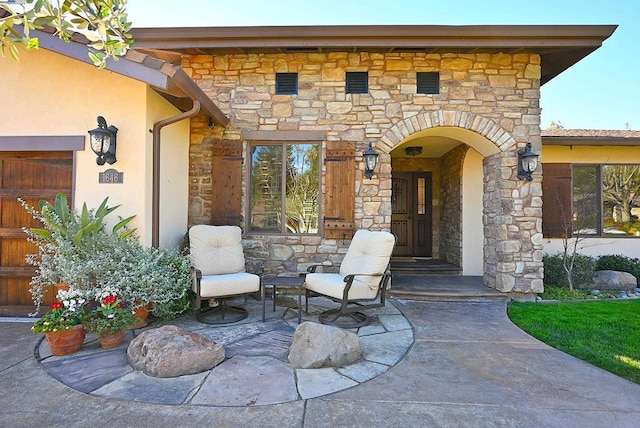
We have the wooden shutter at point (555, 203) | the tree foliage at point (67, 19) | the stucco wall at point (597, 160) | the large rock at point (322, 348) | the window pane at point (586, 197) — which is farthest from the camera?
the window pane at point (586, 197)

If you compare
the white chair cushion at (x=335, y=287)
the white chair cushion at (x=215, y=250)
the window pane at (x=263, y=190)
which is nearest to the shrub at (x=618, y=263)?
the white chair cushion at (x=335, y=287)

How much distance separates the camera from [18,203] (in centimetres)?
398

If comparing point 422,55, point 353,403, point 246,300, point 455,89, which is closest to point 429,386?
point 353,403

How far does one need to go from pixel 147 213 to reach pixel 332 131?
2.80 meters

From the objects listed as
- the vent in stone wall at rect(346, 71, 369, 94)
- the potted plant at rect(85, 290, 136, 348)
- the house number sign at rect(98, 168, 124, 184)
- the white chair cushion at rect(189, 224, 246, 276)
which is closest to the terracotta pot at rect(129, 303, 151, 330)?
the potted plant at rect(85, 290, 136, 348)

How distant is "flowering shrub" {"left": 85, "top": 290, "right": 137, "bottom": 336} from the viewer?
9.83ft

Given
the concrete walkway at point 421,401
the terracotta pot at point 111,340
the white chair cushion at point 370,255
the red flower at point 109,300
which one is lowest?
the concrete walkway at point 421,401

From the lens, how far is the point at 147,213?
3926 millimetres

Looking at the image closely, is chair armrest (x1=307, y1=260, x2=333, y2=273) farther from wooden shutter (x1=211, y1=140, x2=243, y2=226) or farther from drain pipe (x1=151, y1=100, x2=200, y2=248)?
drain pipe (x1=151, y1=100, x2=200, y2=248)

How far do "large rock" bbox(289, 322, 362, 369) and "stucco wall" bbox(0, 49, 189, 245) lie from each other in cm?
235

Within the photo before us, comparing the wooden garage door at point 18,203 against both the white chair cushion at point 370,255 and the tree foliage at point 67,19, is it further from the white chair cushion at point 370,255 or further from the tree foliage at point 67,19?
the white chair cushion at point 370,255

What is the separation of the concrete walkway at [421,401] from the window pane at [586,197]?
15.4 feet

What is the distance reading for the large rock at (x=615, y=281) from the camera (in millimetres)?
5664

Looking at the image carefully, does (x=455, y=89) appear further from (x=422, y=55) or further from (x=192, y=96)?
(x=192, y=96)
